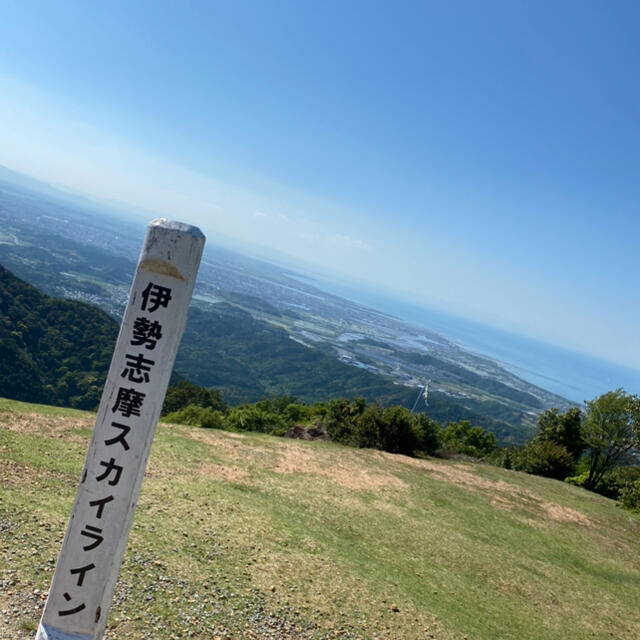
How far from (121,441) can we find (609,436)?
30686mm

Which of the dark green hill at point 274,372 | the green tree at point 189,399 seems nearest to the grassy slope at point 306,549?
the green tree at point 189,399

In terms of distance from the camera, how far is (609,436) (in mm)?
27000

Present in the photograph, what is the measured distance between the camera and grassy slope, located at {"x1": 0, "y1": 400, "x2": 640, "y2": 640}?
6738 mm

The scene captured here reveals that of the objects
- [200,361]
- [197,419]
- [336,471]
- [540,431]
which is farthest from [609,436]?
[200,361]

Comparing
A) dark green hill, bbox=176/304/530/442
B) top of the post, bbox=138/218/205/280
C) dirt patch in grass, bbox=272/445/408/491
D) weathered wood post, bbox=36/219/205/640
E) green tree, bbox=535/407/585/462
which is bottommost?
dark green hill, bbox=176/304/530/442

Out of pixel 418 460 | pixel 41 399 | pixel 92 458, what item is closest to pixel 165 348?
pixel 92 458

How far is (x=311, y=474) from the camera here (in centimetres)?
1541

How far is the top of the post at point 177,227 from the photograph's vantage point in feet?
11.6

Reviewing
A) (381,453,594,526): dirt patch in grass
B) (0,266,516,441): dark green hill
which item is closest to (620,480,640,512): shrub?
(381,453,594,526): dirt patch in grass

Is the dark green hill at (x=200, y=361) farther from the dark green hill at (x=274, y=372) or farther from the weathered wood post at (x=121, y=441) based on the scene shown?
the weathered wood post at (x=121, y=441)

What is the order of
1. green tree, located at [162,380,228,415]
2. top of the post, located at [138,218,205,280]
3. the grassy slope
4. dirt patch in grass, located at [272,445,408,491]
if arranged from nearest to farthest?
top of the post, located at [138,218,205,280], the grassy slope, dirt patch in grass, located at [272,445,408,491], green tree, located at [162,380,228,415]

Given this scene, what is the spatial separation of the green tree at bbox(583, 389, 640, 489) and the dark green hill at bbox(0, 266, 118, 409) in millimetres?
42495

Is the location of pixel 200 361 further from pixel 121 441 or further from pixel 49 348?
pixel 121 441

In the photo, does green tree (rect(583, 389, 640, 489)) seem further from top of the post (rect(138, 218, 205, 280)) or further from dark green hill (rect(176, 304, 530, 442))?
dark green hill (rect(176, 304, 530, 442))
